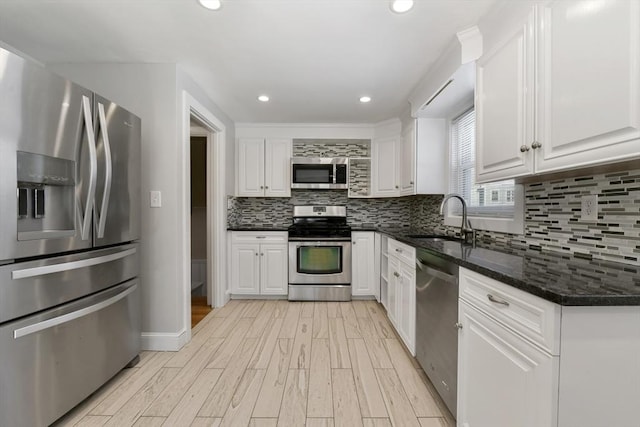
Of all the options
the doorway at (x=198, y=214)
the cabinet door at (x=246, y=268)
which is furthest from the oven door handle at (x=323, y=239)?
the doorway at (x=198, y=214)

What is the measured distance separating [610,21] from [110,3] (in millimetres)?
2283

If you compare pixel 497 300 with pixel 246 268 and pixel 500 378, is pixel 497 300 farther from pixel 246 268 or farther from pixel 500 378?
pixel 246 268

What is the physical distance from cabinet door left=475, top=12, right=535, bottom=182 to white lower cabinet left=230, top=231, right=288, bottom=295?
239cm

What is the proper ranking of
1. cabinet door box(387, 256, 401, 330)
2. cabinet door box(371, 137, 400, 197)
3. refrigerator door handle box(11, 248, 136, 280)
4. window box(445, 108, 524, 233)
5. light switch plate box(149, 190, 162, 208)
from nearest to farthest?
1. refrigerator door handle box(11, 248, 136, 280)
2. window box(445, 108, 524, 233)
3. light switch plate box(149, 190, 162, 208)
4. cabinet door box(387, 256, 401, 330)
5. cabinet door box(371, 137, 400, 197)

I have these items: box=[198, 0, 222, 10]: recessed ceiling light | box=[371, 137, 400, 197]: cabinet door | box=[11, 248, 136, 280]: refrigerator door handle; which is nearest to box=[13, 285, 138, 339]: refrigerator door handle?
box=[11, 248, 136, 280]: refrigerator door handle

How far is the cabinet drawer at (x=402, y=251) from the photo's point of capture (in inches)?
78.9

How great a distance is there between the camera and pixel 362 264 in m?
3.42

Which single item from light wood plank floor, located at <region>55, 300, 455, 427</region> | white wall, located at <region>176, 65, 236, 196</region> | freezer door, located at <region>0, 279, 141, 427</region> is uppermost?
white wall, located at <region>176, 65, 236, 196</region>

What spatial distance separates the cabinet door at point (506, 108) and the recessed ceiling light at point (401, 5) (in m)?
0.53

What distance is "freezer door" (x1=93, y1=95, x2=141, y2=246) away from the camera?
1.62 metres

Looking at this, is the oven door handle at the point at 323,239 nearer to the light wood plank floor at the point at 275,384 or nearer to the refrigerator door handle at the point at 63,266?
the light wood plank floor at the point at 275,384

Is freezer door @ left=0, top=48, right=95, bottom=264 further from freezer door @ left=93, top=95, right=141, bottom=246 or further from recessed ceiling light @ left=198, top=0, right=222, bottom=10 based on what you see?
recessed ceiling light @ left=198, top=0, right=222, bottom=10

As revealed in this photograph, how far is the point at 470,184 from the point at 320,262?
1.85 m

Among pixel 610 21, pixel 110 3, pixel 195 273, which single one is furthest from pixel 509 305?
pixel 195 273
